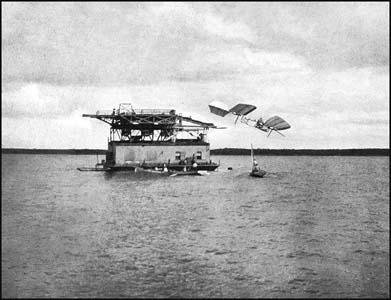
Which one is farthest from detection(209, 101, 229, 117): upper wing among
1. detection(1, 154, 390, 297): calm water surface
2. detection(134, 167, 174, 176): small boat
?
detection(134, 167, 174, 176): small boat

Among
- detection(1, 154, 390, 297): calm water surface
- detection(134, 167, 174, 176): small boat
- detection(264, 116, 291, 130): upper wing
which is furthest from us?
detection(134, 167, 174, 176): small boat

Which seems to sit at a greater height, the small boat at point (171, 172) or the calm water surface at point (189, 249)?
the small boat at point (171, 172)

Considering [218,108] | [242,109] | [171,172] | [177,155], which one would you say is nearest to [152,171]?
[171,172]

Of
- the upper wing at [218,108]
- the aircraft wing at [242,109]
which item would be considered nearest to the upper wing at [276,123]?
the aircraft wing at [242,109]

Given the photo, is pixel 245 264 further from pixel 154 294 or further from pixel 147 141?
pixel 147 141

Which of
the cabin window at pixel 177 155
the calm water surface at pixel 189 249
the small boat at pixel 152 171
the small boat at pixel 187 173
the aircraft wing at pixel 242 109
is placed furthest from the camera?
the cabin window at pixel 177 155

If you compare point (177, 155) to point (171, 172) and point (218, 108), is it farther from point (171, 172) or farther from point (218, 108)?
point (218, 108)

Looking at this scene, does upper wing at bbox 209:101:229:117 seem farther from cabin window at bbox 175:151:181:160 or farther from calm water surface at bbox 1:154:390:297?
cabin window at bbox 175:151:181:160

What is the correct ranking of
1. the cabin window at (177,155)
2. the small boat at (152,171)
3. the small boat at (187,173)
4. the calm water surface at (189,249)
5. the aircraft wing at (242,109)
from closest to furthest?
1. the calm water surface at (189,249)
2. the aircraft wing at (242,109)
3. the small boat at (187,173)
4. the small boat at (152,171)
5. the cabin window at (177,155)

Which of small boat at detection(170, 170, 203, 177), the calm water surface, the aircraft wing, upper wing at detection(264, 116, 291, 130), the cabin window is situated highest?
the aircraft wing

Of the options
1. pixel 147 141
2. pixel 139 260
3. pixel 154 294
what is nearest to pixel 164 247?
pixel 139 260

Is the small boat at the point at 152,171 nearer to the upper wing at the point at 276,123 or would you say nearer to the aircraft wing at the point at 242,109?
the upper wing at the point at 276,123
